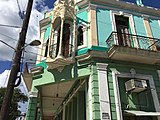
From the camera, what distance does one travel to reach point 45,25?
12.2 metres

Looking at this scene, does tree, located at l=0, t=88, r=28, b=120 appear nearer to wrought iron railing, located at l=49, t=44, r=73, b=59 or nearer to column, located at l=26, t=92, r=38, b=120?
column, located at l=26, t=92, r=38, b=120

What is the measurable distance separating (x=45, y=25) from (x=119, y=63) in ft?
19.1

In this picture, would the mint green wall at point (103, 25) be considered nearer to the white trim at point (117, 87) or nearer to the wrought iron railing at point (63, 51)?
the wrought iron railing at point (63, 51)

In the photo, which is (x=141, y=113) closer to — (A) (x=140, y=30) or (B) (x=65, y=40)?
(A) (x=140, y=30)

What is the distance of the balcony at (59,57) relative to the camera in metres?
9.19

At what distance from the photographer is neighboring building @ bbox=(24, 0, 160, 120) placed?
26.8 ft

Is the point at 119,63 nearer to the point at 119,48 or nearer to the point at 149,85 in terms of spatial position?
the point at 119,48

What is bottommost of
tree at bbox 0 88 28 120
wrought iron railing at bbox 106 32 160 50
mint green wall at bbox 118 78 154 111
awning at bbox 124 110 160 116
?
awning at bbox 124 110 160 116

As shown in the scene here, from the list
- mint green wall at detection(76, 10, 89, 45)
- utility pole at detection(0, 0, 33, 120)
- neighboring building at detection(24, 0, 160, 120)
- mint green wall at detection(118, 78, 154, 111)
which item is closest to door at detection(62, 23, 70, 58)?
neighboring building at detection(24, 0, 160, 120)

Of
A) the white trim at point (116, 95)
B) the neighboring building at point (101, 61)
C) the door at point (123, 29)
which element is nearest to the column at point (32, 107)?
the neighboring building at point (101, 61)

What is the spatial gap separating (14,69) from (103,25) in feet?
21.2

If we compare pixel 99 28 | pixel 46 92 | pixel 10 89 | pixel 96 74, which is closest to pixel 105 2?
pixel 99 28

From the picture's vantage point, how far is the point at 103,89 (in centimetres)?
813

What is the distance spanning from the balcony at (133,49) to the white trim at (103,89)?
2.59ft
